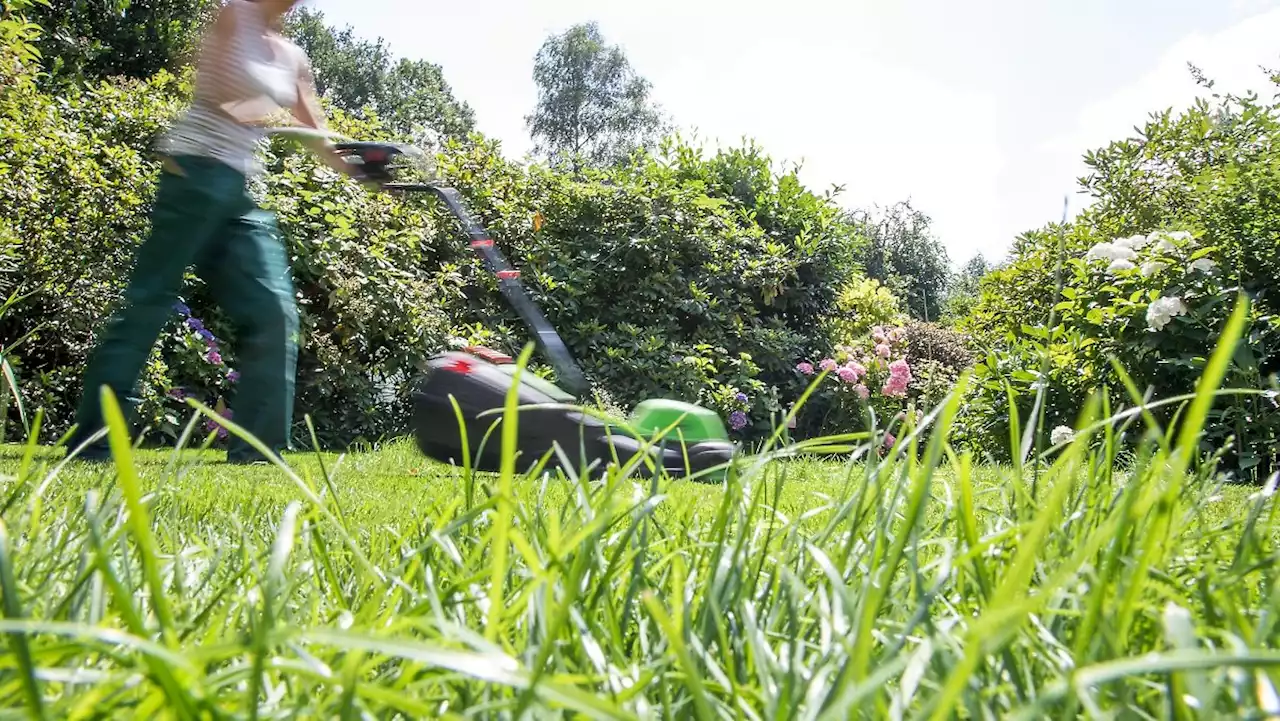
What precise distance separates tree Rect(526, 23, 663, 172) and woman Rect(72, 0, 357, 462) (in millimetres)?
35807

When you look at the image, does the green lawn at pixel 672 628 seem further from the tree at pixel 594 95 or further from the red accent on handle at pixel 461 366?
the tree at pixel 594 95

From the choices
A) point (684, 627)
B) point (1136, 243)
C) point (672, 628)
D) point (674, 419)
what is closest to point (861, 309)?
point (1136, 243)

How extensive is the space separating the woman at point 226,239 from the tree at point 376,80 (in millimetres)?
34145

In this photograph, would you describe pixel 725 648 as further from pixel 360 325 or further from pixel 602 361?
pixel 602 361

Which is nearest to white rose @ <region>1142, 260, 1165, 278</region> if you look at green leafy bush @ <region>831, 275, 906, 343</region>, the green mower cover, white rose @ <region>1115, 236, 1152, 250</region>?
white rose @ <region>1115, 236, 1152, 250</region>

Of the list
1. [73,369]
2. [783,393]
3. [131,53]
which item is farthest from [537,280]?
[131,53]

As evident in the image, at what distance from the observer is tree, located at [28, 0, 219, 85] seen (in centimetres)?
1451

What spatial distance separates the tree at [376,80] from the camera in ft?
122

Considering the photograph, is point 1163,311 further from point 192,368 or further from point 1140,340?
point 192,368

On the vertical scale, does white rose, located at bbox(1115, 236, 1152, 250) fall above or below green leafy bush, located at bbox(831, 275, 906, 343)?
above

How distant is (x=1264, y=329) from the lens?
473 centimetres

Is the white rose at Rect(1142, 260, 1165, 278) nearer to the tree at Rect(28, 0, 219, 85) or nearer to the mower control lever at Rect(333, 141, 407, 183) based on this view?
the mower control lever at Rect(333, 141, 407, 183)

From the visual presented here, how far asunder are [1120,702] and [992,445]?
573cm

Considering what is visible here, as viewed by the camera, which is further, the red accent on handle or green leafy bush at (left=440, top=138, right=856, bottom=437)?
green leafy bush at (left=440, top=138, right=856, bottom=437)
